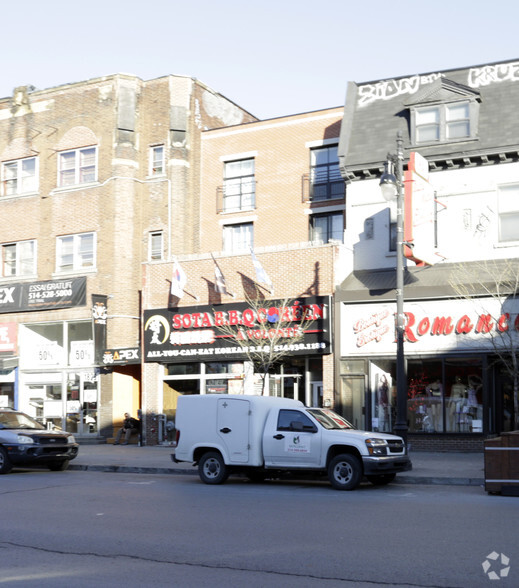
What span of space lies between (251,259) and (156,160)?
7126 mm

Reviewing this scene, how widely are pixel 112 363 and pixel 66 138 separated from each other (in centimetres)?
953

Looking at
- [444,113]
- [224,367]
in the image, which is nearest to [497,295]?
[444,113]

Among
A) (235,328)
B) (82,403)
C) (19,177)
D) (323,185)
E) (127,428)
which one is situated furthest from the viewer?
(19,177)

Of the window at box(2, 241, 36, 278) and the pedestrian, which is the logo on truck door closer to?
the pedestrian

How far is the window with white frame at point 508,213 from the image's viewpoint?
23.6m

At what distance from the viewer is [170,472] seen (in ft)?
63.7

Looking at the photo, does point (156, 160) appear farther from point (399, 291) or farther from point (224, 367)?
point (399, 291)

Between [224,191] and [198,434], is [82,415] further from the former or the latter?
[198,434]

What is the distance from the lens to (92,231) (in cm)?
3078

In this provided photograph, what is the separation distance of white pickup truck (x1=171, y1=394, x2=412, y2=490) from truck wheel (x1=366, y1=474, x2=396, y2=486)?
0.02 meters

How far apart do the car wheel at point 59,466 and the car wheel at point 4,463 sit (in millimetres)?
1207

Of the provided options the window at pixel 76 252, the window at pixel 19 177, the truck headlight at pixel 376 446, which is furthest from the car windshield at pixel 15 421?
the window at pixel 19 177

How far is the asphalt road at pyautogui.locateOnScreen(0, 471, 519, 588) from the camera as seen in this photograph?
7.57 metres

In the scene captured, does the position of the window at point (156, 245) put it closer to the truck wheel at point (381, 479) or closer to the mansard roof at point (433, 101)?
the mansard roof at point (433, 101)
